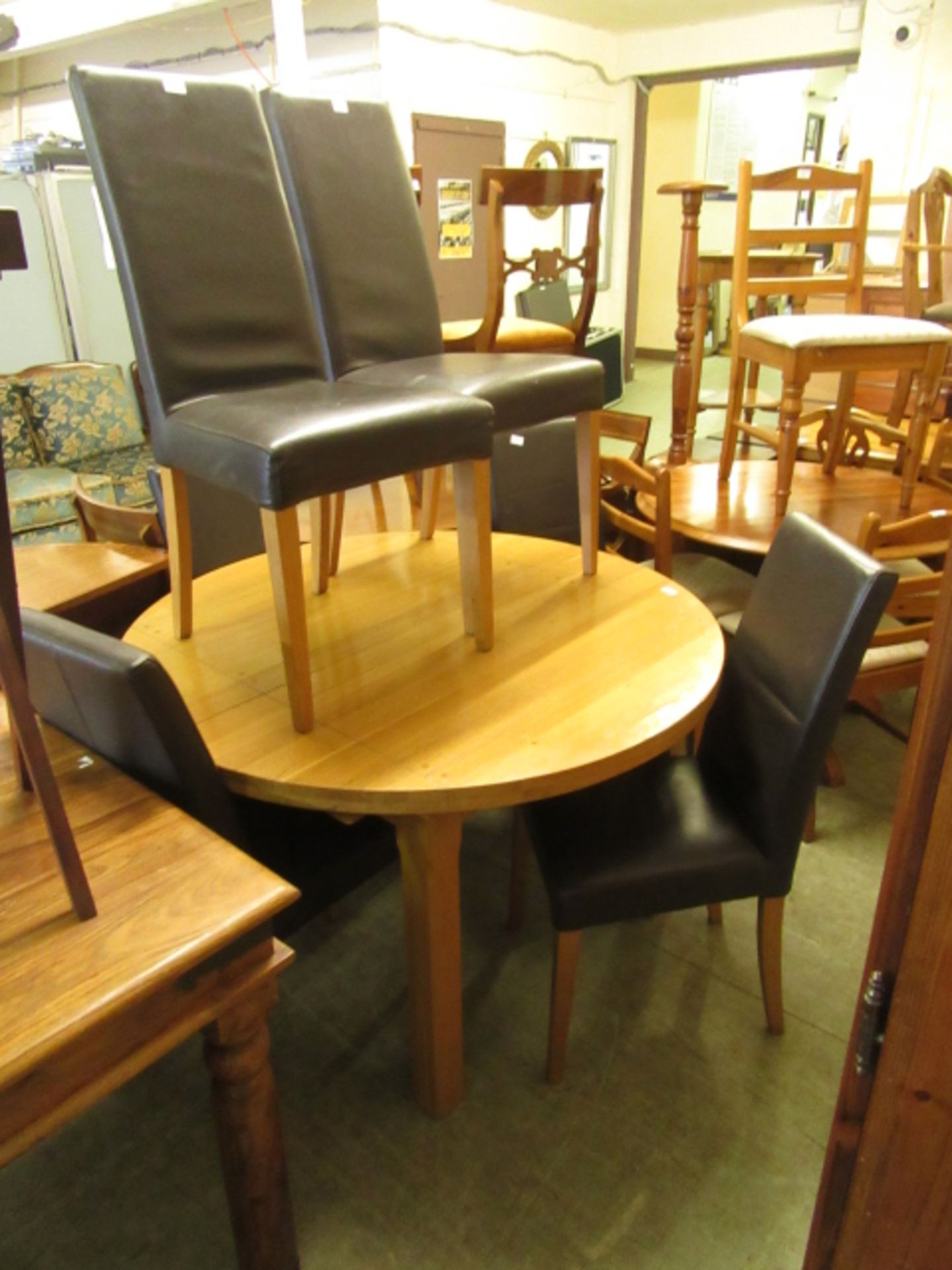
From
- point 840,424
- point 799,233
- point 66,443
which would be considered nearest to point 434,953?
point 840,424

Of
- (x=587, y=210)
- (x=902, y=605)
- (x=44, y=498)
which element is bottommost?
(x=44, y=498)

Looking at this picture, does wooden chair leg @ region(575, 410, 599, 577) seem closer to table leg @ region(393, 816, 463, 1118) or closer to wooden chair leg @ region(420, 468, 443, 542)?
wooden chair leg @ region(420, 468, 443, 542)

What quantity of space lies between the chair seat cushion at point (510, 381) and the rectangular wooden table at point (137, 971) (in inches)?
37.1

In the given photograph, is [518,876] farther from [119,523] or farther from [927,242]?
[927,242]

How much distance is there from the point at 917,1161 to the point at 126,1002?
68 cm

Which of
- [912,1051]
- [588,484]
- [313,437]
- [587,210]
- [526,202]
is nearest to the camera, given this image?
[912,1051]

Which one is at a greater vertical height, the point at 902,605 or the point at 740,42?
the point at 740,42

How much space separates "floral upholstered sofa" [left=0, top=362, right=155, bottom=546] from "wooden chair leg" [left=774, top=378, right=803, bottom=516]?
3017 millimetres

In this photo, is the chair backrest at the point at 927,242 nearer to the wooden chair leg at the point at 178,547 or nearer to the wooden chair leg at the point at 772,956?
the wooden chair leg at the point at 772,956

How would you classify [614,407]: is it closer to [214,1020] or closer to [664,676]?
[664,676]

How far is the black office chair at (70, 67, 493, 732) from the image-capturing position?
1323 mm

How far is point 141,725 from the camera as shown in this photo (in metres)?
1.10

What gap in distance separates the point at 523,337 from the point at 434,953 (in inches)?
93.7

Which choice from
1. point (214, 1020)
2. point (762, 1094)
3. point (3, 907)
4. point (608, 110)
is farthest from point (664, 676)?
point (608, 110)
